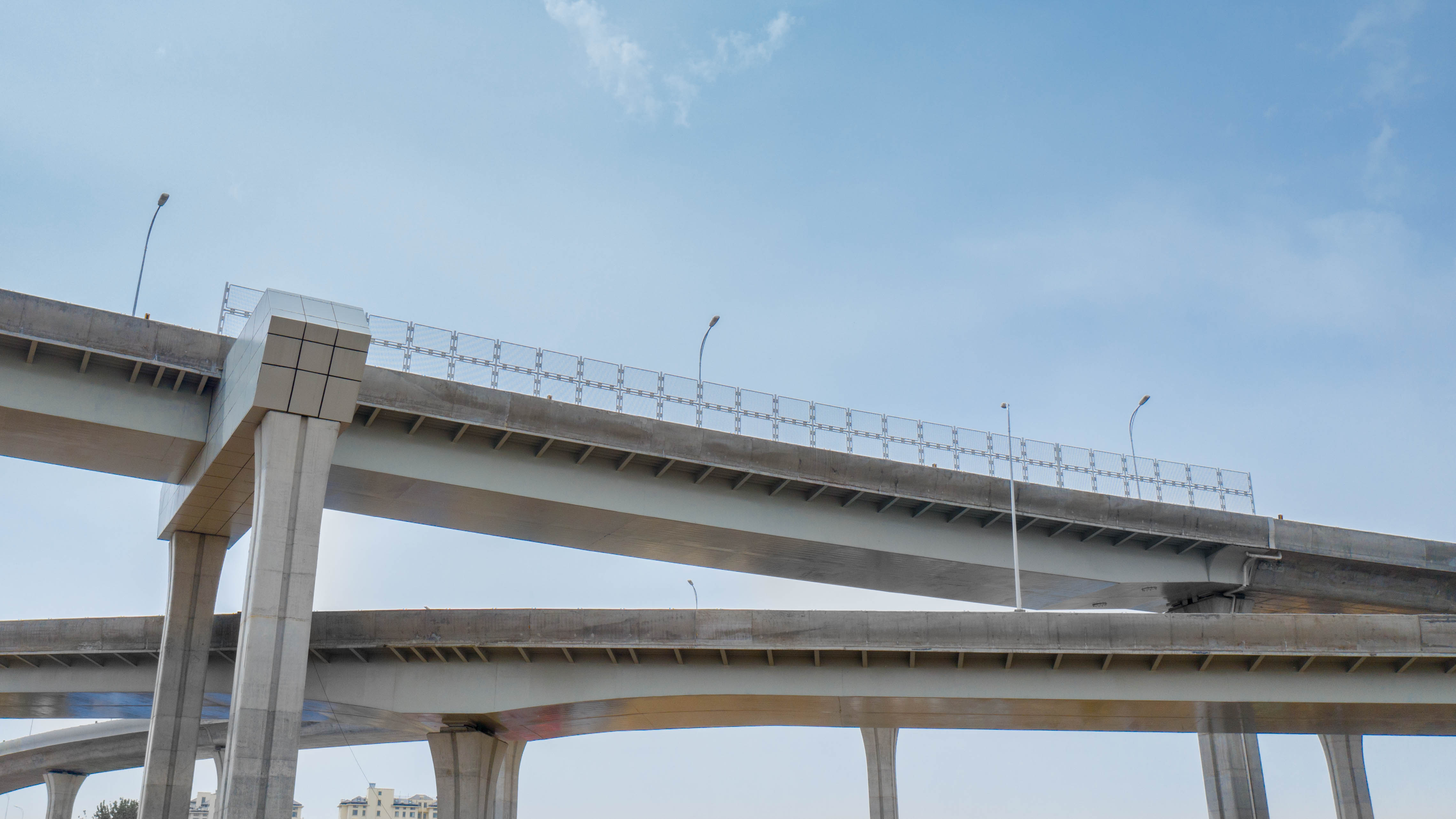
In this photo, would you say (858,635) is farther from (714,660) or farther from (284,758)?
(284,758)

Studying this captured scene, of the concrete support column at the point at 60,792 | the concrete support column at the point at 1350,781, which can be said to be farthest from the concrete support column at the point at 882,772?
the concrete support column at the point at 60,792

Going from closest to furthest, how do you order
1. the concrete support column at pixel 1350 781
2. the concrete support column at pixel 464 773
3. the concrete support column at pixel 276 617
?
the concrete support column at pixel 276 617 < the concrete support column at pixel 464 773 < the concrete support column at pixel 1350 781

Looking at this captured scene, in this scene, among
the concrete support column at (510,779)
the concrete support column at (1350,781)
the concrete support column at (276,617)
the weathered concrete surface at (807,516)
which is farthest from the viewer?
the concrete support column at (1350,781)

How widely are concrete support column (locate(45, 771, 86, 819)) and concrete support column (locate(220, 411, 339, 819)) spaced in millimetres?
36050

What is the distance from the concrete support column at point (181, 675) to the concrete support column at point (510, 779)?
870cm

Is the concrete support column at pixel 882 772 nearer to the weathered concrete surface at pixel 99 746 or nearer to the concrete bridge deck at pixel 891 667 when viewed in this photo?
the concrete bridge deck at pixel 891 667

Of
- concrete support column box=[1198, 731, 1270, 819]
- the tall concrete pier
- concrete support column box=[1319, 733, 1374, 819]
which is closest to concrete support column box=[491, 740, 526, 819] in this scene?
the tall concrete pier

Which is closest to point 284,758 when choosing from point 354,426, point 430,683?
point 430,683

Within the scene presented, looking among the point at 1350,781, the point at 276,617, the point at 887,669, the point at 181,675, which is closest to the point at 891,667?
the point at 887,669

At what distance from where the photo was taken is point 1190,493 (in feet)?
129

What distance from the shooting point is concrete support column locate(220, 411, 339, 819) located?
22.9 m

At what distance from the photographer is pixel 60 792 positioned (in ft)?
175

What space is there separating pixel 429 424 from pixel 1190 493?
24.8 m

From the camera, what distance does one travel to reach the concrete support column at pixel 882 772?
121 feet
